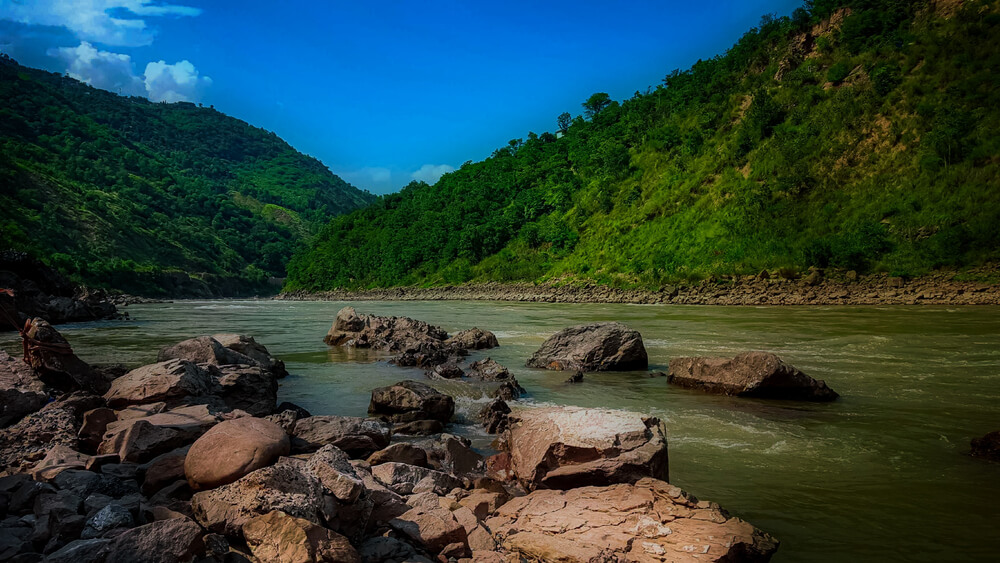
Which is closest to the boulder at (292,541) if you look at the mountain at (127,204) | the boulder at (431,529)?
the boulder at (431,529)

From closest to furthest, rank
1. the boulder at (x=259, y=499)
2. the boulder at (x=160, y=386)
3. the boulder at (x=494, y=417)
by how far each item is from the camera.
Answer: the boulder at (x=259, y=499), the boulder at (x=160, y=386), the boulder at (x=494, y=417)

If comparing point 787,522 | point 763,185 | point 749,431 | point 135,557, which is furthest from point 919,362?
point 763,185

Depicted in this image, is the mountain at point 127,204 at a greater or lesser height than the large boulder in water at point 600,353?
A: greater

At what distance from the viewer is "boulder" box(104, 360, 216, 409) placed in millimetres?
7070

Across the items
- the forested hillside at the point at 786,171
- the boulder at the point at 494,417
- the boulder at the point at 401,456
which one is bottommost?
the boulder at the point at 494,417

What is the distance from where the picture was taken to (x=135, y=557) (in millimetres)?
2871

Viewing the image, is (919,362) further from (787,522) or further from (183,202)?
(183,202)

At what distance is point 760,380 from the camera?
30.8 ft

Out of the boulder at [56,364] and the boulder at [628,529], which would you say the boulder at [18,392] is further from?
the boulder at [628,529]

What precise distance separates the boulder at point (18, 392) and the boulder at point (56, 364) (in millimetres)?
172

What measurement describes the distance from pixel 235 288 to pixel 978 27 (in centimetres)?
11772

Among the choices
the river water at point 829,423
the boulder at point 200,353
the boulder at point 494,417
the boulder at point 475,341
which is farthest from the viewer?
the boulder at point 475,341

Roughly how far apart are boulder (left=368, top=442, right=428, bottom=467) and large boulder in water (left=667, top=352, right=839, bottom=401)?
21.0 ft

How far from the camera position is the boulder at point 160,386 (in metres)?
7.07
